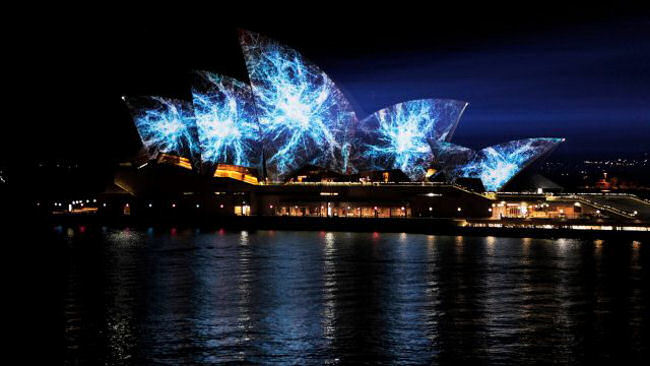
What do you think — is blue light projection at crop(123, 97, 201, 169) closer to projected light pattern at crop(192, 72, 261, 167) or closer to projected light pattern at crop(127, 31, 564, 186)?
projected light pattern at crop(127, 31, 564, 186)

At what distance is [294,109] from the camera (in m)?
40.7

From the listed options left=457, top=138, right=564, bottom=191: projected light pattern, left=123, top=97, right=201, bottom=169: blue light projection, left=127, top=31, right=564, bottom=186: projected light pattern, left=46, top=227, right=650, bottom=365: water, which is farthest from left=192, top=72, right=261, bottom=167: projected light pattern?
left=46, top=227, right=650, bottom=365: water

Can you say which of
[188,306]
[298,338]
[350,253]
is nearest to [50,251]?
[350,253]

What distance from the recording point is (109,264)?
27672 millimetres

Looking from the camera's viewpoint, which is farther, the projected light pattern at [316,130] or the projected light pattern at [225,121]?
the projected light pattern at [225,121]

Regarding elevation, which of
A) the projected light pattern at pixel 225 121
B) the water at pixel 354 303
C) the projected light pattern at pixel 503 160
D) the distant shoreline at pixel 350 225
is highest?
the projected light pattern at pixel 225 121

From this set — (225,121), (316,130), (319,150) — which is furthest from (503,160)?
(225,121)

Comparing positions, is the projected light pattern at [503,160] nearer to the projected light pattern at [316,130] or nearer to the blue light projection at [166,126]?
the projected light pattern at [316,130]

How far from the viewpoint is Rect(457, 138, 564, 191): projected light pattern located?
41062mm

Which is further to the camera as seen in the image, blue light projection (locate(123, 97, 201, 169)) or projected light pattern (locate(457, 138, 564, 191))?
blue light projection (locate(123, 97, 201, 169))

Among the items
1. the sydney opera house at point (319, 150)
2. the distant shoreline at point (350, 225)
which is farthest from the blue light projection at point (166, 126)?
the distant shoreline at point (350, 225)

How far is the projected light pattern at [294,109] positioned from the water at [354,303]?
9769mm

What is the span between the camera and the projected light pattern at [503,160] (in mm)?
41062

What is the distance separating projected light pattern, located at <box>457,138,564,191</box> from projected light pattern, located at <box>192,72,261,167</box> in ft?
32.8
